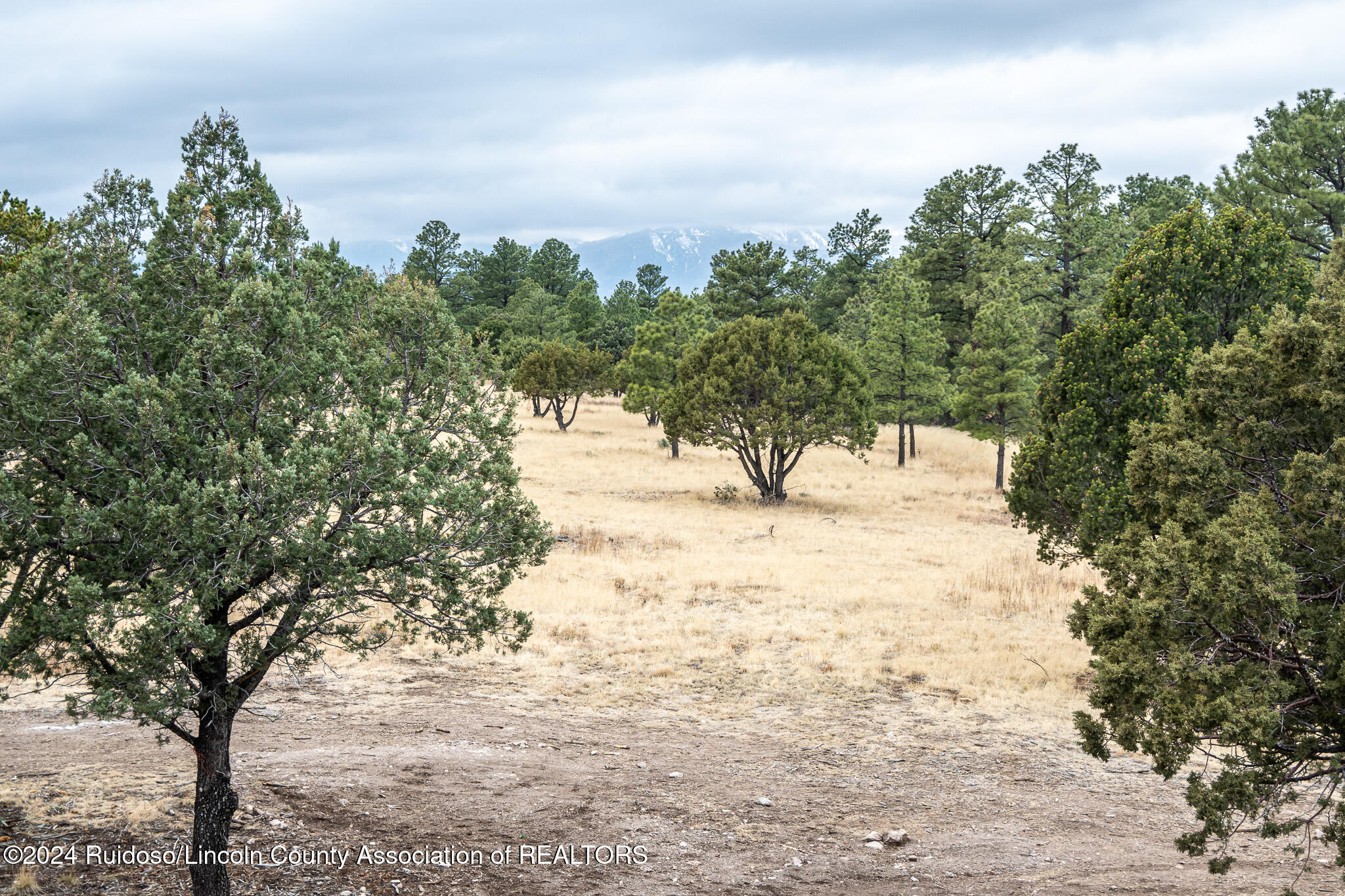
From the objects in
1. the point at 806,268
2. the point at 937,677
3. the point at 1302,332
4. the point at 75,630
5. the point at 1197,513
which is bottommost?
the point at 937,677

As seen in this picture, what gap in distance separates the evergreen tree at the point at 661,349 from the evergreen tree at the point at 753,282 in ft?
66.3

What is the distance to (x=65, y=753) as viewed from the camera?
10.9 m

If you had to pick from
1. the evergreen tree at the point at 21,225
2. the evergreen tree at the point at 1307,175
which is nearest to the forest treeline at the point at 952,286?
the evergreen tree at the point at 1307,175

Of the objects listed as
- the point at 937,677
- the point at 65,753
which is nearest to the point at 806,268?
the point at 937,677

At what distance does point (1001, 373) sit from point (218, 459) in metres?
38.0

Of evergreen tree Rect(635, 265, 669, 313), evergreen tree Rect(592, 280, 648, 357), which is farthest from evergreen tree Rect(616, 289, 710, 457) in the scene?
evergreen tree Rect(635, 265, 669, 313)

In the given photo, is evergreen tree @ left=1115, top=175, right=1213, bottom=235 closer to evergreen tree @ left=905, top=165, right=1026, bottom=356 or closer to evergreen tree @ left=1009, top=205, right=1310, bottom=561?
evergreen tree @ left=905, top=165, right=1026, bottom=356

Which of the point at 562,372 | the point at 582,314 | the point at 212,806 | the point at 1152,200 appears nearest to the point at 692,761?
the point at 212,806

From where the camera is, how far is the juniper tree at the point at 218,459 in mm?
6262

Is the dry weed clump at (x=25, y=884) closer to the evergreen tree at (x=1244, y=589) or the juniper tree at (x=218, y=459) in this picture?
the juniper tree at (x=218, y=459)

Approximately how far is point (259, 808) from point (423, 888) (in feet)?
7.82

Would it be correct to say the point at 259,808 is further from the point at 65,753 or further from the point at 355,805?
the point at 65,753

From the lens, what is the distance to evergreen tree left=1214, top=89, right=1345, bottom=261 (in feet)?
107

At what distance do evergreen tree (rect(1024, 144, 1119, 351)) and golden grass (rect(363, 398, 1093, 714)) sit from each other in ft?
57.4
